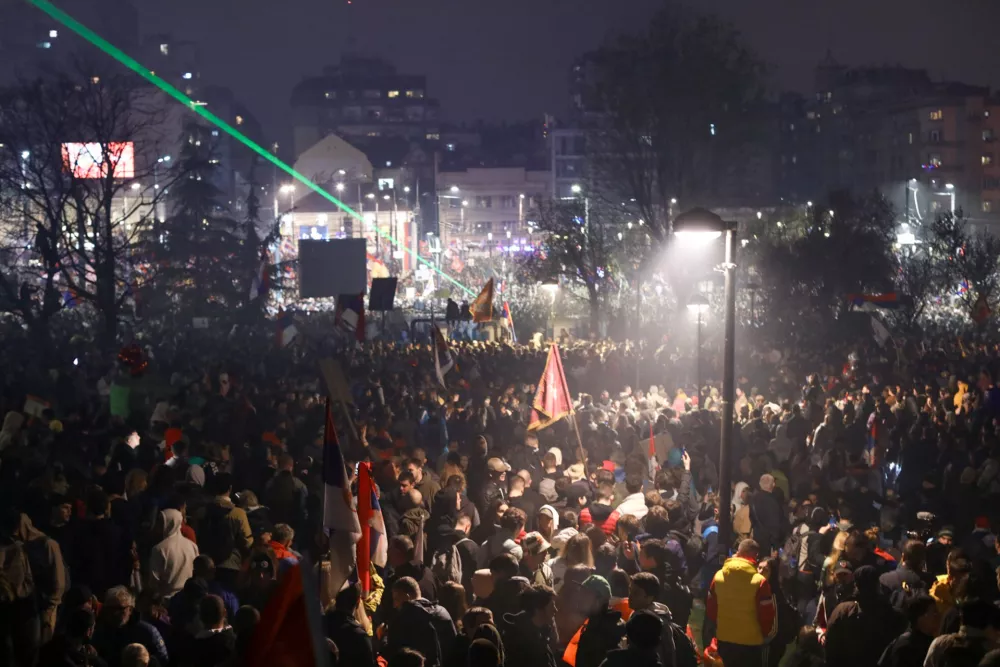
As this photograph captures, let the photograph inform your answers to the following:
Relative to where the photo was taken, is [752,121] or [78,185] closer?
[78,185]

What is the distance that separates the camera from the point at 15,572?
7.81m

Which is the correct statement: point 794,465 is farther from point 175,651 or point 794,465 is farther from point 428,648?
point 175,651

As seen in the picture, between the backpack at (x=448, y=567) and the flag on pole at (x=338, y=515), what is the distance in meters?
0.92

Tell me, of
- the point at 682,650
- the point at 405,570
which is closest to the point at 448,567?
the point at 405,570

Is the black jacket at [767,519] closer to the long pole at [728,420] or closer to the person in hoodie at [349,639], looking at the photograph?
the long pole at [728,420]

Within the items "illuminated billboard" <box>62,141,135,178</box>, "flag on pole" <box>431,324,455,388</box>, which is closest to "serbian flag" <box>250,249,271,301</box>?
"illuminated billboard" <box>62,141,135,178</box>

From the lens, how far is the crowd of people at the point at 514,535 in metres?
6.98

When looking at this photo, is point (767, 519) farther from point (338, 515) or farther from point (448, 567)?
point (338, 515)

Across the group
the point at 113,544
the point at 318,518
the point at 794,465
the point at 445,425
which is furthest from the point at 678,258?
the point at 113,544

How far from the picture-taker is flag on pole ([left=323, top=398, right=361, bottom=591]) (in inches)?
326

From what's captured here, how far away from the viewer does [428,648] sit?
24.0 ft

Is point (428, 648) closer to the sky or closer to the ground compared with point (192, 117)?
closer to the ground

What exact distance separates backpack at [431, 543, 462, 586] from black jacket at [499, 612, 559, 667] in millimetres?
1859

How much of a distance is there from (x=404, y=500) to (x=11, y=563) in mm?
3436
